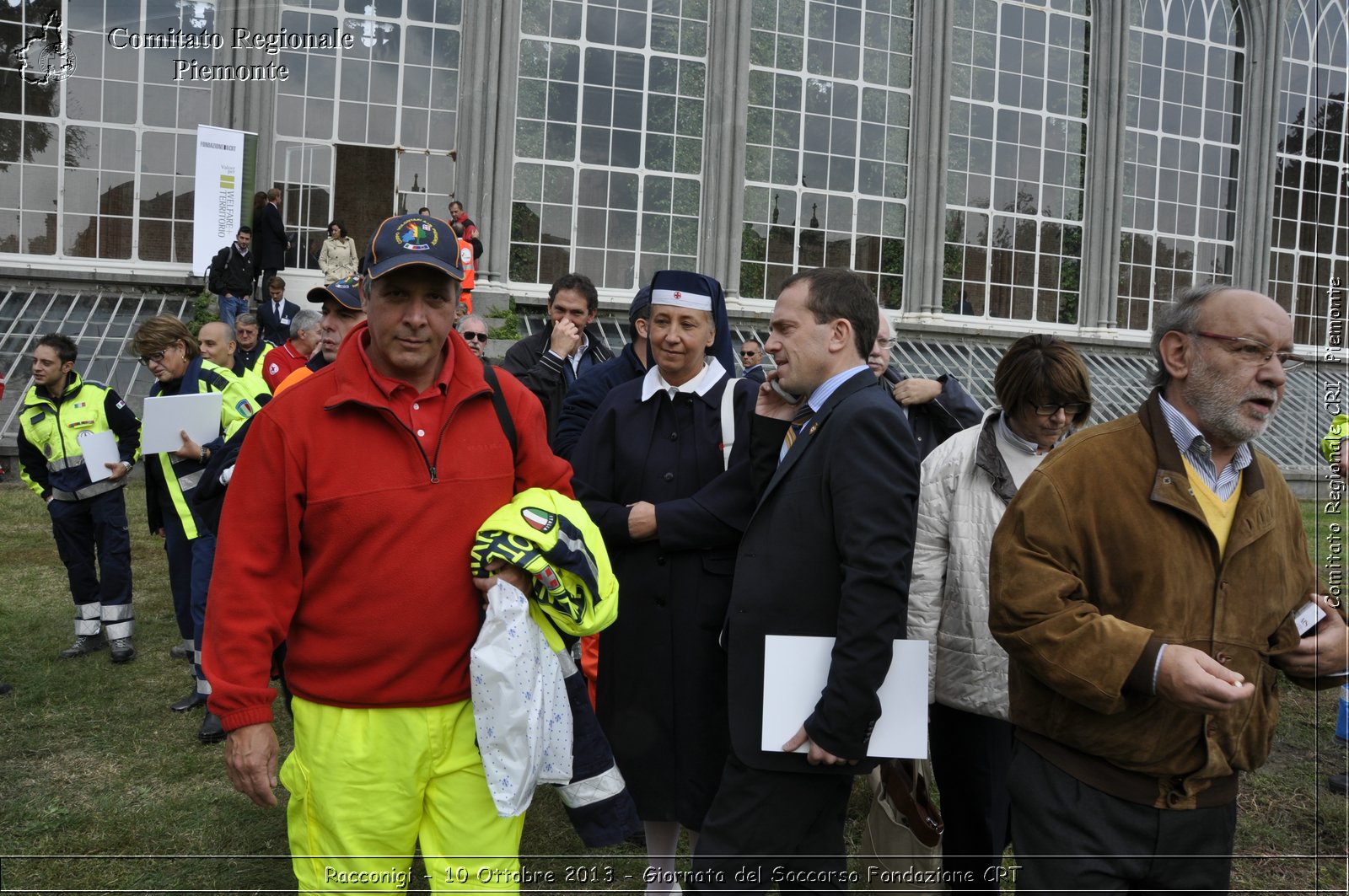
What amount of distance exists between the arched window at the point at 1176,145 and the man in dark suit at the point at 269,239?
51.6ft

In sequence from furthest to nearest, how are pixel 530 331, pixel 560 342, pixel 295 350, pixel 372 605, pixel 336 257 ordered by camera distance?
pixel 530 331, pixel 336 257, pixel 295 350, pixel 560 342, pixel 372 605

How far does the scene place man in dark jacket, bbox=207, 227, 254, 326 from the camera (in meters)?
14.3

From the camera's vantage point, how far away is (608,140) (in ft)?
57.7

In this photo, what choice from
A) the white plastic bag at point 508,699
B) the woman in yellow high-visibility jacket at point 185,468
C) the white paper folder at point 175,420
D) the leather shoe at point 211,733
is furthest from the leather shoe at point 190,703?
the white plastic bag at point 508,699

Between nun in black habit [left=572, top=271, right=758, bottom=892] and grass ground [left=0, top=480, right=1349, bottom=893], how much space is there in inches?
30.5

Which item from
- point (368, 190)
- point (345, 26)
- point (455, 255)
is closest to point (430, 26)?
point (345, 26)

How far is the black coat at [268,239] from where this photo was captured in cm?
1495

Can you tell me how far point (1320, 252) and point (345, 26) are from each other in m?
20.3

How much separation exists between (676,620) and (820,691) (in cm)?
91

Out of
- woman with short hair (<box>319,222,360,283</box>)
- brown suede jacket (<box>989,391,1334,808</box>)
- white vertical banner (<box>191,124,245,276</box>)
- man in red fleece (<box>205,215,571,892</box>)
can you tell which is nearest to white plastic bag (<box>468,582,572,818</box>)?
man in red fleece (<box>205,215,571,892</box>)

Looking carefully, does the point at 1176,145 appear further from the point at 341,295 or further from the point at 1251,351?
the point at 1251,351

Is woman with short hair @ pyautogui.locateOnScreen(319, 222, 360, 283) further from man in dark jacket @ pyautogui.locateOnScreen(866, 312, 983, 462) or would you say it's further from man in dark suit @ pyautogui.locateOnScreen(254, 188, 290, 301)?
man in dark jacket @ pyautogui.locateOnScreen(866, 312, 983, 462)

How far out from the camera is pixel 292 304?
48.9 ft

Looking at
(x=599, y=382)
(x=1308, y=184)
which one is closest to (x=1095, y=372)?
(x=1308, y=184)
